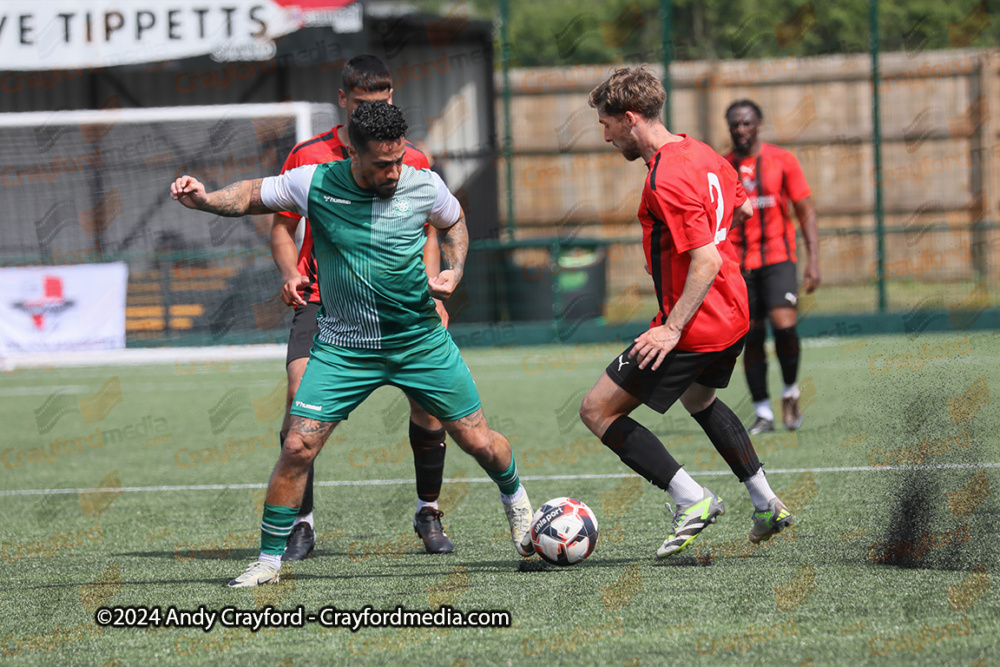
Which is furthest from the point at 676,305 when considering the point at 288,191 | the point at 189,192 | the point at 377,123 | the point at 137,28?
the point at 137,28

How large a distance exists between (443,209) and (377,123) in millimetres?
545

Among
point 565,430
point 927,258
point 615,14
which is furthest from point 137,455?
point 615,14

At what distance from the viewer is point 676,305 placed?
4.37 metres

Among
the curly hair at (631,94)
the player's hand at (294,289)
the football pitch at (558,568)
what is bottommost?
the football pitch at (558,568)

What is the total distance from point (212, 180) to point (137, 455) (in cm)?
764

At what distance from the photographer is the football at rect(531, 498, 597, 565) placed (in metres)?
4.49

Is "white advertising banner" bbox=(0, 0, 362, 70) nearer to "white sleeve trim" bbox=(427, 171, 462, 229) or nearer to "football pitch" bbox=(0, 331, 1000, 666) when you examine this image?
"football pitch" bbox=(0, 331, 1000, 666)

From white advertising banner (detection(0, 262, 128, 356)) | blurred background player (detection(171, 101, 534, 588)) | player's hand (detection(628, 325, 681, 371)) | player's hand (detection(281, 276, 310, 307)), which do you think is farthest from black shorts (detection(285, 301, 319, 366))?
white advertising banner (detection(0, 262, 128, 356))

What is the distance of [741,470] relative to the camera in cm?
474

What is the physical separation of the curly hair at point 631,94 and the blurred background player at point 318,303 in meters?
0.91

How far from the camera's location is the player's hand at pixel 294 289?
479cm

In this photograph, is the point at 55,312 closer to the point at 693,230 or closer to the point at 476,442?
the point at 476,442

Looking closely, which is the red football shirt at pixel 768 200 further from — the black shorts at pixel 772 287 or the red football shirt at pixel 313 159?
the red football shirt at pixel 313 159

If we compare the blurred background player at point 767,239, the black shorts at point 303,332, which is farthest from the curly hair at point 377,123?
the blurred background player at point 767,239
